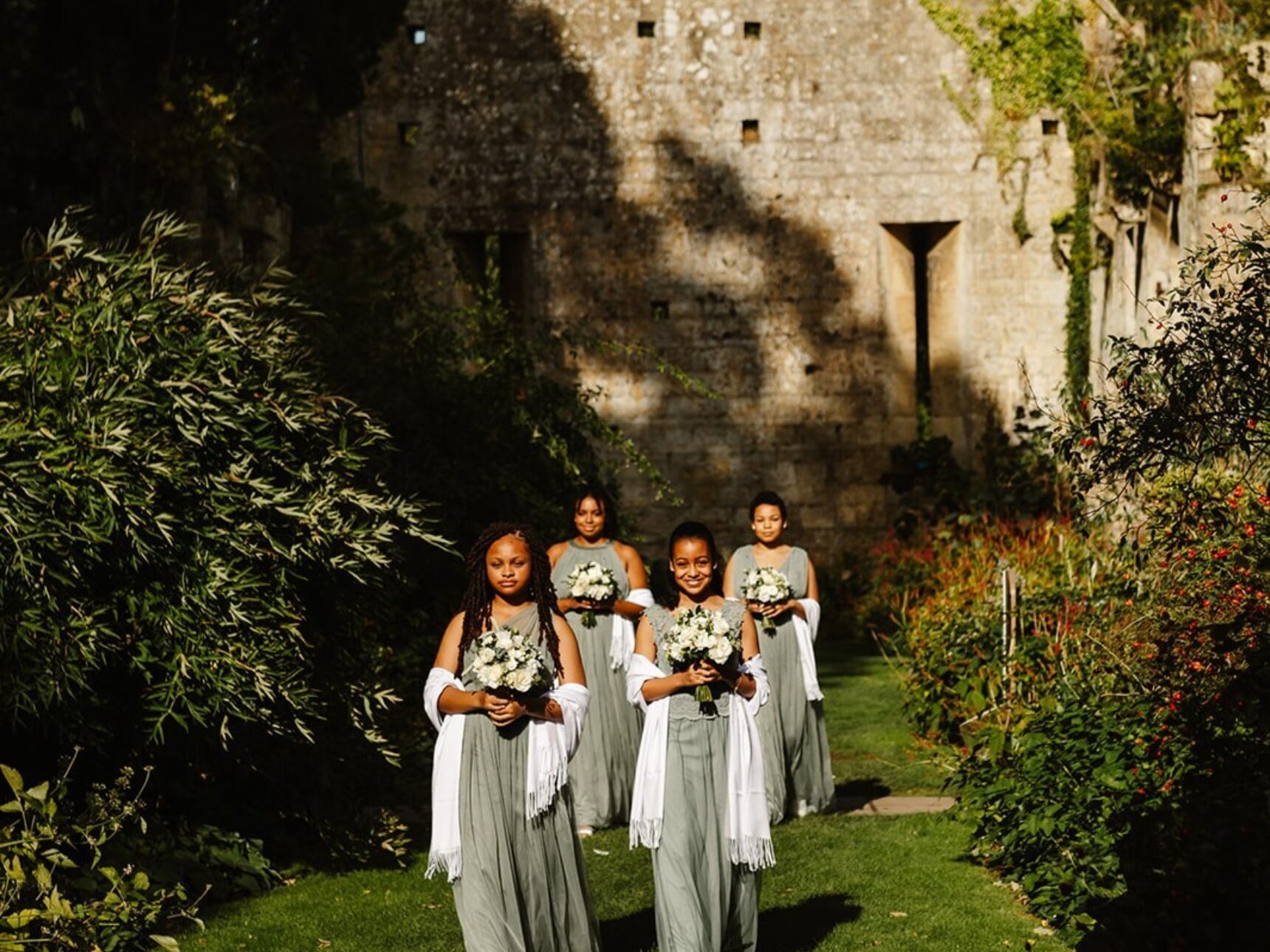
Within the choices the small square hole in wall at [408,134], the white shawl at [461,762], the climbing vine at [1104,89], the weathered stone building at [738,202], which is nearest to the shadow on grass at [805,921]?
the white shawl at [461,762]

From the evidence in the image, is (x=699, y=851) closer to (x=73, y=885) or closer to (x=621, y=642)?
(x=73, y=885)

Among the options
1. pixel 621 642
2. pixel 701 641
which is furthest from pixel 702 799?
pixel 621 642

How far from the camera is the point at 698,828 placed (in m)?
6.63

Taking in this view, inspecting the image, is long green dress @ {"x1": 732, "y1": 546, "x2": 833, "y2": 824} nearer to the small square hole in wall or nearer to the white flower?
the white flower

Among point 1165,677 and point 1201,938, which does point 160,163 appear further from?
point 1201,938

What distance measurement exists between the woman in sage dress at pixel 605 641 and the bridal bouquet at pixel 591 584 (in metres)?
0.01

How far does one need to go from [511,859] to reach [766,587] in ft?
12.7

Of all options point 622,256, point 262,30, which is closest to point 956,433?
point 622,256

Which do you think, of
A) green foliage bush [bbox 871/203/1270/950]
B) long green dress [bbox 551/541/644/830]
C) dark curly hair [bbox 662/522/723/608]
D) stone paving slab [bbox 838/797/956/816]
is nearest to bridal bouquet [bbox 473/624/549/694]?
dark curly hair [bbox 662/522/723/608]

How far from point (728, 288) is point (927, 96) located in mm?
3219

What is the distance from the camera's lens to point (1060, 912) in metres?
6.98

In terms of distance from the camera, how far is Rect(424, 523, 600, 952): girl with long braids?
608 cm

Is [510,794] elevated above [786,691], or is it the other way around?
[510,794]

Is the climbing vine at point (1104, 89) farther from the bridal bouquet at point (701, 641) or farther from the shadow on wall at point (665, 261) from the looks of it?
the bridal bouquet at point (701, 641)
